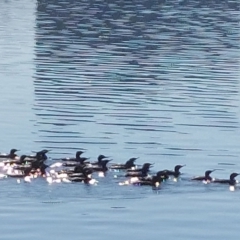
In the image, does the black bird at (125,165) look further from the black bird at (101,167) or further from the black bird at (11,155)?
the black bird at (11,155)

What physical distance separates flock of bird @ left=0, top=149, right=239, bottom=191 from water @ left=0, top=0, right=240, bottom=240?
1.13 ft

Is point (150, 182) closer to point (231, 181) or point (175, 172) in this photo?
point (175, 172)

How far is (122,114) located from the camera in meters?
48.3

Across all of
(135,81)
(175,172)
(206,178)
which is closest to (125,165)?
(175,172)

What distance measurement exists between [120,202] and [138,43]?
46.5 m

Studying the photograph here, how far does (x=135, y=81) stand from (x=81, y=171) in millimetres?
24987

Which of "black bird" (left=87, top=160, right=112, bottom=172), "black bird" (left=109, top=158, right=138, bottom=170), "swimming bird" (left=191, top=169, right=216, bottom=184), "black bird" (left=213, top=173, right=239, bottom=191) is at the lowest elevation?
"black bird" (left=213, top=173, right=239, bottom=191)

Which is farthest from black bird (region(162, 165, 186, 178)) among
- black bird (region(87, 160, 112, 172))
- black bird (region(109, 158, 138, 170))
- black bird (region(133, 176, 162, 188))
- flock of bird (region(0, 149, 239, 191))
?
black bird (region(87, 160, 112, 172))

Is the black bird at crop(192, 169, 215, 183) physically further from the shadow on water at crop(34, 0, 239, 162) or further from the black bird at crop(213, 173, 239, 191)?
the shadow on water at crop(34, 0, 239, 162)

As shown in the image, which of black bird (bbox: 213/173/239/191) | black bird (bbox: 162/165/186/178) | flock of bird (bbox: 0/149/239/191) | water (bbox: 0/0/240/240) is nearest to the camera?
water (bbox: 0/0/240/240)

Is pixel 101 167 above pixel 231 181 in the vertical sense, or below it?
above

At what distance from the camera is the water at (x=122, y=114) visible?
31047 mm

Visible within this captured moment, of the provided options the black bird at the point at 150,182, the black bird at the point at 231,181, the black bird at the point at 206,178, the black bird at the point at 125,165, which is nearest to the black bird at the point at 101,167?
the black bird at the point at 125,165

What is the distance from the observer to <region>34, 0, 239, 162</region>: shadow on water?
144 ft
